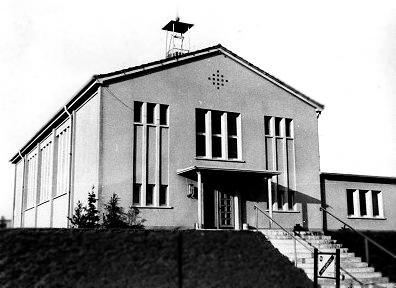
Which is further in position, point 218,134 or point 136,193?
point 218,134

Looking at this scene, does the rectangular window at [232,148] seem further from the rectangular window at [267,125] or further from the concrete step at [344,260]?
the concrete step at [344,260]

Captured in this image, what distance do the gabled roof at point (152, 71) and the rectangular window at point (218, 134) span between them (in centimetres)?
244

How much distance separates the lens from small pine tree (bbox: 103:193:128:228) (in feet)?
68.3

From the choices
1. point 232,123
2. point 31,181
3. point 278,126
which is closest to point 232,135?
point 232,123

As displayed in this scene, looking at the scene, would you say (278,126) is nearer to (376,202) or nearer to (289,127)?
(289,127)

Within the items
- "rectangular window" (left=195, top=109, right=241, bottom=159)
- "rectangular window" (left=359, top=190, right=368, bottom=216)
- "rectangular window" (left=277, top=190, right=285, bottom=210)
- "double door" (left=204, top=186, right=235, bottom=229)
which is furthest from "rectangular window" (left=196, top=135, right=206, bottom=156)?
"rectangular window" (left=359, top=190, right=368, bottom=216)

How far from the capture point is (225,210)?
Result: 24.7m

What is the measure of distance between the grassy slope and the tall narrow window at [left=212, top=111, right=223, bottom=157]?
244 inches

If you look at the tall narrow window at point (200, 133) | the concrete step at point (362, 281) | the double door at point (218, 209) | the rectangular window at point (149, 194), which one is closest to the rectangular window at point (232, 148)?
the tall narrow window at point (200, 133)

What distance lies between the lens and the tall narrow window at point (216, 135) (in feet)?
83.0

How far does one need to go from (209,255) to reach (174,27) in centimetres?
1540

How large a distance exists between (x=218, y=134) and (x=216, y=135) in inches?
4.4

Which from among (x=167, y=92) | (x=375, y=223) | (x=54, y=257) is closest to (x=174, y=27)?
(x=167, y=92)

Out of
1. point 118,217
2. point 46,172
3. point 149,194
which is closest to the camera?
point 118,217
